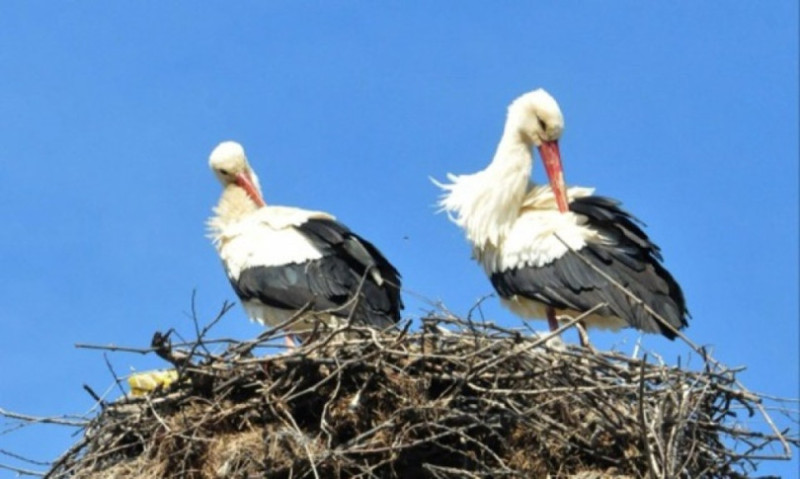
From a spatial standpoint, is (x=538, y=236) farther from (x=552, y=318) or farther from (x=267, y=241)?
(x=267, y=241)

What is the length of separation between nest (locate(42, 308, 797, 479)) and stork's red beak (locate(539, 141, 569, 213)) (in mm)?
1778

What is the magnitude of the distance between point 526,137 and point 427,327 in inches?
94.7

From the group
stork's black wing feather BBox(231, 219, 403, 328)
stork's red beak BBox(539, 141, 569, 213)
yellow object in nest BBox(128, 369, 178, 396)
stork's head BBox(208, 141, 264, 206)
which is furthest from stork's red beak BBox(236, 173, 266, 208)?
yellow object in nest BBox(128, 369, 178, 396)

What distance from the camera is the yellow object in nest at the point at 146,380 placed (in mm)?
8250

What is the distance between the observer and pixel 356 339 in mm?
7602

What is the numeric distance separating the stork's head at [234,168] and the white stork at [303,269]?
0.55m

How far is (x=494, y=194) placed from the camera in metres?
9.41

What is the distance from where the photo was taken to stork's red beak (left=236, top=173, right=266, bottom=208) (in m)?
10.0

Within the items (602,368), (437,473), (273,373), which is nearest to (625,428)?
(602,368)

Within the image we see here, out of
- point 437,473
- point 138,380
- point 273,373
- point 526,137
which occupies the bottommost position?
point 437,473

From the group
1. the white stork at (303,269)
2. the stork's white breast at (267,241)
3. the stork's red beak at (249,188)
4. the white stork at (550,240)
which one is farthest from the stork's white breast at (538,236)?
the stork's red beak at (249,188)

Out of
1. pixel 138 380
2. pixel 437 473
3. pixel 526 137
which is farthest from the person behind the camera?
pixel 526 137

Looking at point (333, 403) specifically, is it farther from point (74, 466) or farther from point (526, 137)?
point (526, 137)

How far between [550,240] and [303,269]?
1.14 m
